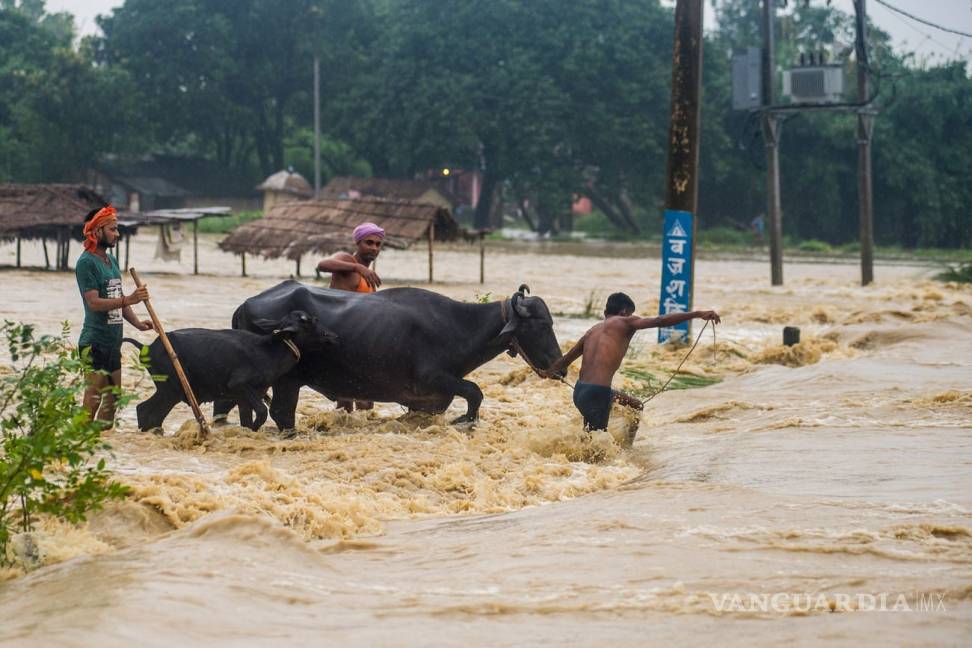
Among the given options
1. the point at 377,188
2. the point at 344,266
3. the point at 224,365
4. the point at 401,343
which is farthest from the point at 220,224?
the point at 224,365

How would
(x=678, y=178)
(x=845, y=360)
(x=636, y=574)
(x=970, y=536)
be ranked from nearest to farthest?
(x=636, y=574) → (x=970, y=536) → (x=845, y=360) → (x=678, y=178)

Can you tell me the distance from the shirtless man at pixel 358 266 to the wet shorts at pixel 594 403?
8.19 feet

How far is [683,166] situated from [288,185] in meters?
44.1

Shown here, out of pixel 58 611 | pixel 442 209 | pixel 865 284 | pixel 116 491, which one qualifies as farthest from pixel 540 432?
pixel 865 284

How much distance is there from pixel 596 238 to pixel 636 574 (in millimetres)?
53416

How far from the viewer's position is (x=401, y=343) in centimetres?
1065

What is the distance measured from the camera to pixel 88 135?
2442 inches

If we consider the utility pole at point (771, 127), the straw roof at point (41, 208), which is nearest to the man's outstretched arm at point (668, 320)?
the utility pole at point (771, 127)

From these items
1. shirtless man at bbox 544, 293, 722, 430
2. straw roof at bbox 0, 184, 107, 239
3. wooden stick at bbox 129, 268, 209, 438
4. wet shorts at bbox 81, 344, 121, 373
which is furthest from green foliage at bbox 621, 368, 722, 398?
straw roof at bbox 0, 184, 107, 239

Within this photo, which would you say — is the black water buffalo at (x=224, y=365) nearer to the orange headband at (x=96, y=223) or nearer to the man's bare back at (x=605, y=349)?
the orange headband at (x=96, y=223)

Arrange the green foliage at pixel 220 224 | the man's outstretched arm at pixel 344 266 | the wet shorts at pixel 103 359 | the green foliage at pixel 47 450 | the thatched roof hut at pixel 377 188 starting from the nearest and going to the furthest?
the green foliage at pixel 47 450
the wet shorts at pixel 103 359
the man's outstretched arm at pixel 344 266
the green foliage at pixel 220 224
the thatched roof hut at pixel 377 188

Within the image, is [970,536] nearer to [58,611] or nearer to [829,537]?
[829,537]

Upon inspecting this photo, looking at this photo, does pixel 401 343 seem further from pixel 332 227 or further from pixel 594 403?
pixel 332 227

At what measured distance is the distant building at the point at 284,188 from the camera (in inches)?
2328
